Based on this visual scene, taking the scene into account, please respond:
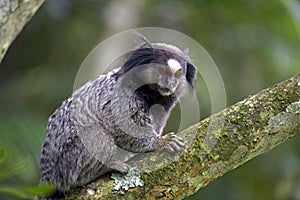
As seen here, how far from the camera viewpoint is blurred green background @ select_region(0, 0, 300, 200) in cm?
597

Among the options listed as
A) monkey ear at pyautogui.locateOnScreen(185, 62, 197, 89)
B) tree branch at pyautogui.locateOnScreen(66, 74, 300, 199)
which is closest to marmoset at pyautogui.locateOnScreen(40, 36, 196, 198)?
monkey ear at pyautogui.locateOnScreen(185, 62, 197, 89)

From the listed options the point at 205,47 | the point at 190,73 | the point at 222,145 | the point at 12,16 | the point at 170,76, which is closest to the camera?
the point at 222,145

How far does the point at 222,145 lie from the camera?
10.3 ft

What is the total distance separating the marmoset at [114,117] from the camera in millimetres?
3412

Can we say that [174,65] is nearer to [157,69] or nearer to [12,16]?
[157,69]

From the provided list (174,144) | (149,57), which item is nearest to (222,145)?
(174,144)

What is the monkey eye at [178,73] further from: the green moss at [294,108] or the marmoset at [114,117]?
the green moss at [294,108]

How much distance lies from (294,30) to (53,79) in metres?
2.37

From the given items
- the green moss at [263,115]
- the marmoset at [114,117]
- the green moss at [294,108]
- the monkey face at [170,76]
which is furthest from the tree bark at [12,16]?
the green moss at [294,108]

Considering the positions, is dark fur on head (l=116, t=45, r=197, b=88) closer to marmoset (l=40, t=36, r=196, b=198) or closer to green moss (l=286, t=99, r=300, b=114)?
marmoset (l=40, t=36, r=196, b=198)

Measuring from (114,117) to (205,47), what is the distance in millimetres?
3286

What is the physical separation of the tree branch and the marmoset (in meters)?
0.20

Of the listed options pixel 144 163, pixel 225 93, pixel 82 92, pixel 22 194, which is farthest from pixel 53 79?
pixel 22 194

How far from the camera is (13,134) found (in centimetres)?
452
